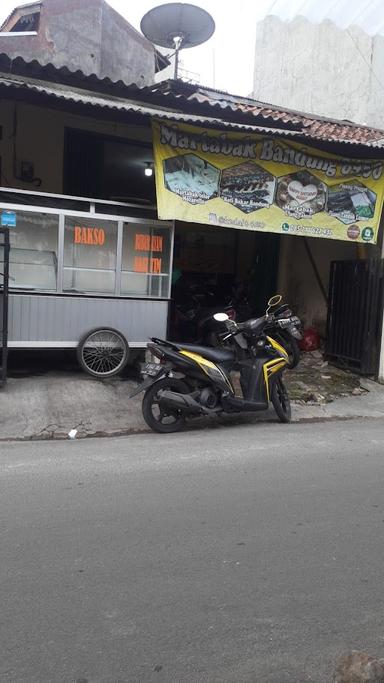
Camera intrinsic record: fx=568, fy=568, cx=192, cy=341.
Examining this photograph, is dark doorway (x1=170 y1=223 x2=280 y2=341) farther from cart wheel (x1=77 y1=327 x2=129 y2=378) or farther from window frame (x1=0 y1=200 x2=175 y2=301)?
cart wheel (x1=77 y1=327 x2=129 y2=378)

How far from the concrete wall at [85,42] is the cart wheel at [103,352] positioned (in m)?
6.95

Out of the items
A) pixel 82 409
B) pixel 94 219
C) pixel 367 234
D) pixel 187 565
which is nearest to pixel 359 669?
pixel 187 565

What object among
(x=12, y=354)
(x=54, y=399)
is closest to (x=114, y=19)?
(x=12, y=354)

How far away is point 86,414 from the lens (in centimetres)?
684

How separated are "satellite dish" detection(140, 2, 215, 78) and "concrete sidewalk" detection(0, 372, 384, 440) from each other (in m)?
8.24

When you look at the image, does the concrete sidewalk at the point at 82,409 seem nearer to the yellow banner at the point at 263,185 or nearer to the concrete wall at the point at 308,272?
the yellow banner at the point at 263,185

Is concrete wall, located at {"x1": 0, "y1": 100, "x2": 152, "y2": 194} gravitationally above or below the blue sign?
above

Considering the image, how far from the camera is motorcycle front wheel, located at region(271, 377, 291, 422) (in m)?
6.82

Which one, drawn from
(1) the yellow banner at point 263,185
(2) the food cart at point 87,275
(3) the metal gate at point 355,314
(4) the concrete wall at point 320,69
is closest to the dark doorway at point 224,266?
(3) the metal gate at point 355,314

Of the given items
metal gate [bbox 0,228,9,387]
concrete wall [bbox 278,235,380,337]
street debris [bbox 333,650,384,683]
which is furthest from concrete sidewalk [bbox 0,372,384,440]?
street debris [bbox 333,650,384,683]

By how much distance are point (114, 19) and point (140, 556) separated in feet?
44.6

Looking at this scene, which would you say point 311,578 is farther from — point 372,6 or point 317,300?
point 372,6

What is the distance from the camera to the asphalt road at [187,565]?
2.48 metres

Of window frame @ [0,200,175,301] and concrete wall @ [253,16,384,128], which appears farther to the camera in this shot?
concrete wall @ [253,16,384,128]
